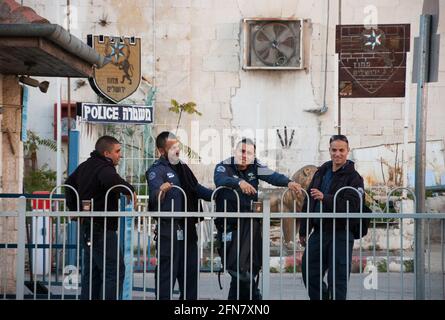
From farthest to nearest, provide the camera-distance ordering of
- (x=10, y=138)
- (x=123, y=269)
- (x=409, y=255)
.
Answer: (x=409, y=255)
(x=10, y=138)
(x=123, y=269)

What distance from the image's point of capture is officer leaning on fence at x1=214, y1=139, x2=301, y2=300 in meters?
8.91

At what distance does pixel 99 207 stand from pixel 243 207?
54.8 inches

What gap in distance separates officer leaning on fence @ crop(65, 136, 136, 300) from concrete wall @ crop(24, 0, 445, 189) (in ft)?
31.8

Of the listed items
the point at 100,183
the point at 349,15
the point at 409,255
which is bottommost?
the point at 409,255

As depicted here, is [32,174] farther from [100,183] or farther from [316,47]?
[100,183]

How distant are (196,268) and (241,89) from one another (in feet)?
34.9

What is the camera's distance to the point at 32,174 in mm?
19016

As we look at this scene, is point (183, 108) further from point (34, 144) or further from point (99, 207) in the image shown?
point (99, 207)

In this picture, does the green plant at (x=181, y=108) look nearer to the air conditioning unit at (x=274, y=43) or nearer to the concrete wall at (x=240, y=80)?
the concrete wall at (x=240, y=80)

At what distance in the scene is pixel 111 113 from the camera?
15656 millimetres

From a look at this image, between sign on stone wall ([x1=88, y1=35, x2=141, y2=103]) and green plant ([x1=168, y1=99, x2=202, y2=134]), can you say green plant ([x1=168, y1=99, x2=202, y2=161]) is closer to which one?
green plant ([x1=168, y1=99, x2=202, y2=134])

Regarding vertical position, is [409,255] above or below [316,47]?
below

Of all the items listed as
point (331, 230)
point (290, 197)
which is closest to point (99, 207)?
point (331, 230)

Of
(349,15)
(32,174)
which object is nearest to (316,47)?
(349,15)
